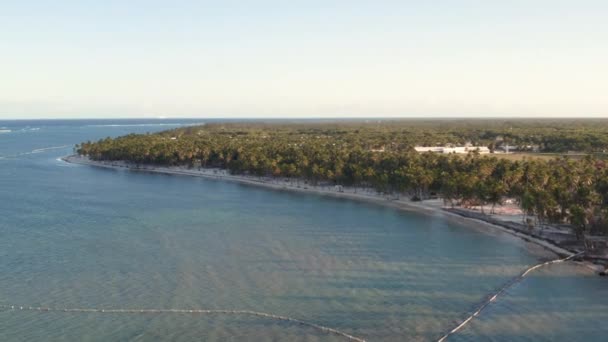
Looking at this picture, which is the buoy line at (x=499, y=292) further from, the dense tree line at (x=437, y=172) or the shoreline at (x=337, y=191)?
the dense tree line at (x=437, y=172)

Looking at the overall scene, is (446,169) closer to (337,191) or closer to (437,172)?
(437,172)

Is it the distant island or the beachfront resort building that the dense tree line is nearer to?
the distant island

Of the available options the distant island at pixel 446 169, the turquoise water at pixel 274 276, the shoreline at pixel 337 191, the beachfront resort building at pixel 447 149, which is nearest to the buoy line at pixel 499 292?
the turquoise water at pixel 274 276

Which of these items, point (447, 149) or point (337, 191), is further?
point (447, 149)

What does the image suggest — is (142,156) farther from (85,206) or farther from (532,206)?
(532,206)

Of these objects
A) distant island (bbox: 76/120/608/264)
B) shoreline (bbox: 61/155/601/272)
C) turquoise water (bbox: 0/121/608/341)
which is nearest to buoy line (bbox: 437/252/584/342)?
turquoise water (bbox: 0/121/608/341)

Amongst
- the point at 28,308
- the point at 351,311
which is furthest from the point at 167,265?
the point at 351,311

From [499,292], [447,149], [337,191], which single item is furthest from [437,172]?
[447,149]
